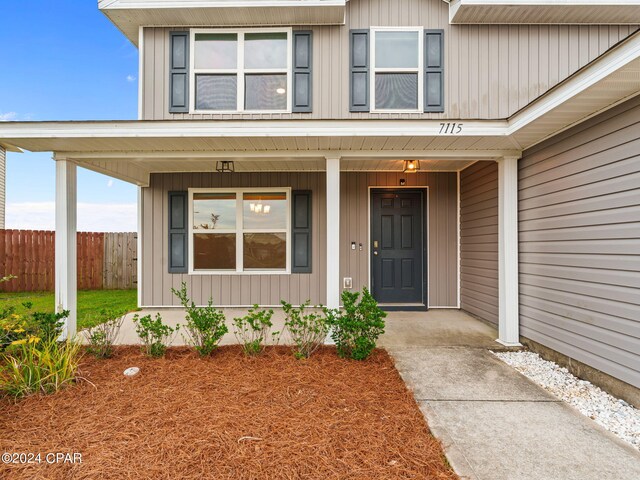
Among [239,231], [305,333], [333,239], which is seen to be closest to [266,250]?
[239,231]

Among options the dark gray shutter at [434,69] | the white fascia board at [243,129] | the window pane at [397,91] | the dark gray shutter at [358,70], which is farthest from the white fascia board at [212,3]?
the white fascia board at [243,129]

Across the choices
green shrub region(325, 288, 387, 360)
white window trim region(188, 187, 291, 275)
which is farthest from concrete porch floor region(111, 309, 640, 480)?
white window trim region(188, 187, 291, 275)

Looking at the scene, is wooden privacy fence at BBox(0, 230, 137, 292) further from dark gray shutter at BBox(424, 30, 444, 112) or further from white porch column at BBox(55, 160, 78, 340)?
dark gray shutter at BBox(424, 30, 444, 112)

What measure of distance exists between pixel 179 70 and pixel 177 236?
8.48 ft

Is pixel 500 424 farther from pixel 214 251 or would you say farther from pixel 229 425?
pixel 214 251

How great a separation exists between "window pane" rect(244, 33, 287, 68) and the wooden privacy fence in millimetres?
5802

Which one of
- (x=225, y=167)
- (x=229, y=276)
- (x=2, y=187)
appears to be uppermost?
(x=2, y=187)

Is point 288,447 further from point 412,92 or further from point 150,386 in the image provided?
point 412,92

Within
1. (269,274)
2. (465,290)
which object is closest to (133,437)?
(269,274)

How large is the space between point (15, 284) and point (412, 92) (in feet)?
30.9

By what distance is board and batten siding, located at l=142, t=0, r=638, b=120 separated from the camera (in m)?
4.74

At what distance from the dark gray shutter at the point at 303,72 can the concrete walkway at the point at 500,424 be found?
142 inches

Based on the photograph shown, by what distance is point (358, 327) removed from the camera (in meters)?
3.24

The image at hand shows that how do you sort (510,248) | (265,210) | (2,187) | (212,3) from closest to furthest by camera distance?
(510,248) → (212,3) → (265,210) → (2,187)
